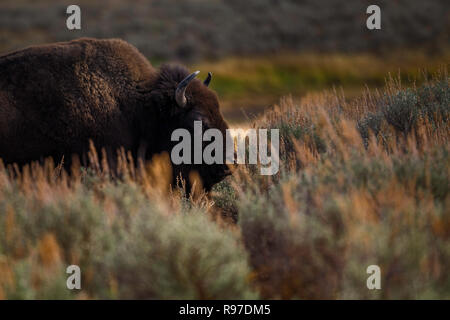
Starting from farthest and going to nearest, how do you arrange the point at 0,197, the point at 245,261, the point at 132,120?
the point at 132,120 < the point at 0,197 < the point at 245,261

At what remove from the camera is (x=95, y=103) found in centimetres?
573

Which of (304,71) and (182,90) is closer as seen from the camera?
(182,90)

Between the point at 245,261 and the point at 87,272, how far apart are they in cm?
116

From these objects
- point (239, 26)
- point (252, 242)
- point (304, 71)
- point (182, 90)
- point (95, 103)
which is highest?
point (239, 26)

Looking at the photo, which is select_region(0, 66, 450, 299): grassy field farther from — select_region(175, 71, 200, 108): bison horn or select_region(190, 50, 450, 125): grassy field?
select_region(190, 50, 450, 125): grassy field

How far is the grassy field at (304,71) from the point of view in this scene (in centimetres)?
3008

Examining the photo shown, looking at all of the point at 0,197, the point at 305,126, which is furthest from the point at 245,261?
the point at 305,126

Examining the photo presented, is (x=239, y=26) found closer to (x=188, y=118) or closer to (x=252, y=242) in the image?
(x=188, y=118)

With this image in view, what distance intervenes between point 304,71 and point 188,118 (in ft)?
90.6

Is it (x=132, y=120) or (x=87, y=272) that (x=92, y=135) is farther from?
(x=87, y=272)

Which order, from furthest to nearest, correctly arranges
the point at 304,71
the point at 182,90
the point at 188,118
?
the point at 304,71 → the point at 188,118 → the point at 182,90

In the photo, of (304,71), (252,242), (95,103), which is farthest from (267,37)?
(252,242)

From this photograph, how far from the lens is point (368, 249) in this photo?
3320 millimetres

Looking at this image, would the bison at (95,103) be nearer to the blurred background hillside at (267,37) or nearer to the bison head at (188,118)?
the bison head at (188,118)
